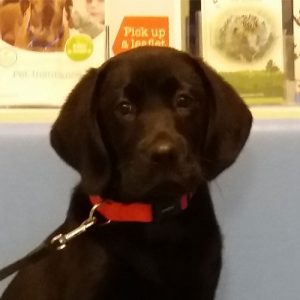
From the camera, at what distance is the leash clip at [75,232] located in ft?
3.94

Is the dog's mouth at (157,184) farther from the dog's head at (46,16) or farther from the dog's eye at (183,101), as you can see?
the dog's head at (46,16)

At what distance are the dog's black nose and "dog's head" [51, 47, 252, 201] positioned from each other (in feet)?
0.16

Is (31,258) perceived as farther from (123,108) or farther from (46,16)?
(46,16)

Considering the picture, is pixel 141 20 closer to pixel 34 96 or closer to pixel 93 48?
pixel 93 48

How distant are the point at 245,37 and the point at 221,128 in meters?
0.54

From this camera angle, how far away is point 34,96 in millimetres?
1660

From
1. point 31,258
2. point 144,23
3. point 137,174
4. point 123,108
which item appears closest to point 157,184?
point 137,174

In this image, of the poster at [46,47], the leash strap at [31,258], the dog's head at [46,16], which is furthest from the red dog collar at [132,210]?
the dog's head at [46,16]

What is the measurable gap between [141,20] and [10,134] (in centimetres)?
42

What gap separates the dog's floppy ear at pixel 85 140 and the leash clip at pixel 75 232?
51 mm

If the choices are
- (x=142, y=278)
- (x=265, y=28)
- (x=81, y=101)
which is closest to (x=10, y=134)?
(x=81, y=101)

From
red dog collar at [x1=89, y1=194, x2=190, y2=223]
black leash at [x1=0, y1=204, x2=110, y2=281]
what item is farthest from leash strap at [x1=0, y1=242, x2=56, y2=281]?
red dog collar at [x1=89, y1=194, x2=190, y2=223]

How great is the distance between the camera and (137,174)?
3.82ft

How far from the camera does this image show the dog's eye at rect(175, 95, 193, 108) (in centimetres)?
122
